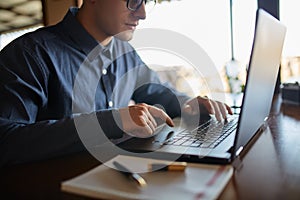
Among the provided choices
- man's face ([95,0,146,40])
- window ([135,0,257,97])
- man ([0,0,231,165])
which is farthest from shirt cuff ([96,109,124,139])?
window ([135,0,257,97])

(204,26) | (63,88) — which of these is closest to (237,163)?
(63,88)

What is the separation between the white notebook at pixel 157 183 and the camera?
484 millimetres

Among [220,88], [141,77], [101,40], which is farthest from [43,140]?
[220,88]

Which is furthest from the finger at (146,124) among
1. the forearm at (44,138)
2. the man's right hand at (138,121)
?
the forearm at (44,138)

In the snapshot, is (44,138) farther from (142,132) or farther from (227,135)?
(227,135)

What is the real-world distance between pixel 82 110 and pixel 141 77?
459 mm

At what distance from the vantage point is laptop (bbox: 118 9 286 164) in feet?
2.00

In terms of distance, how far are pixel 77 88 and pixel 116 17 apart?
33 centimetres

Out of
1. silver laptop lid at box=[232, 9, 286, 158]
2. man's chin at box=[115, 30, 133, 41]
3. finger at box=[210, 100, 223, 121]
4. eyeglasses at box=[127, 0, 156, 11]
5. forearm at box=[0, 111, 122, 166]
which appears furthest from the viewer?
man's chin at box=[115, 30, 133, 41]

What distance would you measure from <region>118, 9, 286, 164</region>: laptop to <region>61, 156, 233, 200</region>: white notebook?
54 millimetres

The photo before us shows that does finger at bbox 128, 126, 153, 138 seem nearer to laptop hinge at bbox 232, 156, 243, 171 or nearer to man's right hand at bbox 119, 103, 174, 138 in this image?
man's right hand at bbox 119, 103, 174, 138

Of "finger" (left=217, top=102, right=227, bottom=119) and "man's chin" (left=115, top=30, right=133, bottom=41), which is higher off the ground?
"man's chin" (left=115, top=30, right=133, bottom=41)

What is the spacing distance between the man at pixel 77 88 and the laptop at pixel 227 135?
56mm

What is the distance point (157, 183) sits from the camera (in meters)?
0.53
